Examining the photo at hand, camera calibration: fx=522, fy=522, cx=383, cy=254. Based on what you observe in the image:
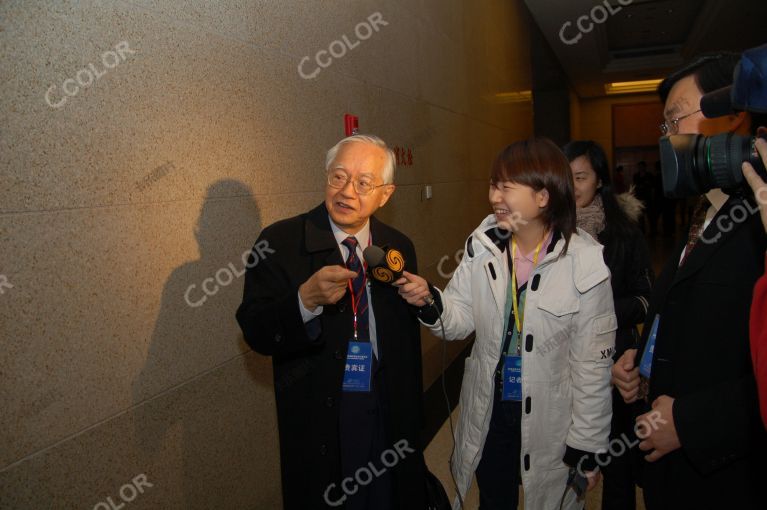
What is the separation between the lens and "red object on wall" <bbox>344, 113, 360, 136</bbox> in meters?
2.80

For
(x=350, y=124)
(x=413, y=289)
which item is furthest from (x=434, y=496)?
(x=350, y=124)

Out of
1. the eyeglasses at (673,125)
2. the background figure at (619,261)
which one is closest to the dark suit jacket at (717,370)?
the eyeglasses at (673,125)

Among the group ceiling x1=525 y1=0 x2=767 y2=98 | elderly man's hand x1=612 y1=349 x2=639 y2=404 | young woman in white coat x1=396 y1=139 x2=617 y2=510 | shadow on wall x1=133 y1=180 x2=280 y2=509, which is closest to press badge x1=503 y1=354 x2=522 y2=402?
young woman in white coat x1=396 y1=139 x2=617 y2=510

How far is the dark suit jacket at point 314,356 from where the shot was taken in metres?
1.49

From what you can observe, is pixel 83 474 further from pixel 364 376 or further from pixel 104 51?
pixel 104 51

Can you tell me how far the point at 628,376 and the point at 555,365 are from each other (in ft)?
0.68

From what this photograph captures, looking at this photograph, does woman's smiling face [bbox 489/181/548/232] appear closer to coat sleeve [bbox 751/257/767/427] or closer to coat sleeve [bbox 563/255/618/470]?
coat sleeve [bbox 563/255/618/470]

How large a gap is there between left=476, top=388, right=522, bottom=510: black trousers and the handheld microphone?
0.56 m

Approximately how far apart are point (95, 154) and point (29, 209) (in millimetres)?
248

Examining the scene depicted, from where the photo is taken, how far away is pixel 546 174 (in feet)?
5.44

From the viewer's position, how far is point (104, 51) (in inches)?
58.4

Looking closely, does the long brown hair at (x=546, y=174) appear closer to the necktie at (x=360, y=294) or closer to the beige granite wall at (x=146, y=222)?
the necktie at (x=360, y=294)

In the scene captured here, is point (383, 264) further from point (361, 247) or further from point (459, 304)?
point (459, 304)

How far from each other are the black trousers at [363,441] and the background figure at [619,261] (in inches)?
34.9
